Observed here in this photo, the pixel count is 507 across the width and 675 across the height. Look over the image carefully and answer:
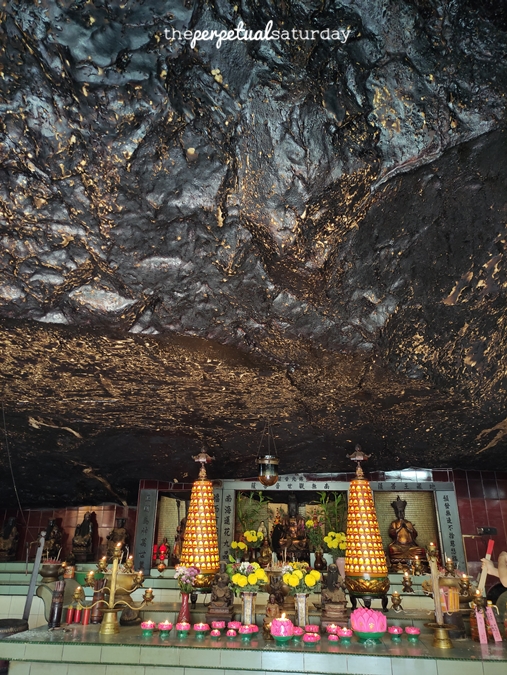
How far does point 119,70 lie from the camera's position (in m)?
2.39

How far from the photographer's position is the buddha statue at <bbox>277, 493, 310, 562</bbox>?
9.17 metres

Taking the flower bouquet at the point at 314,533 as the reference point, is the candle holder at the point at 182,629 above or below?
below

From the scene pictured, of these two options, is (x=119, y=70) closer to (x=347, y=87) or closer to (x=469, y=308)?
(x=347, y=87)

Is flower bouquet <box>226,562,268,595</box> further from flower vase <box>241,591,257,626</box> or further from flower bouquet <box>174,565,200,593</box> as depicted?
flower bouquet <box>174,565,200,593</box>

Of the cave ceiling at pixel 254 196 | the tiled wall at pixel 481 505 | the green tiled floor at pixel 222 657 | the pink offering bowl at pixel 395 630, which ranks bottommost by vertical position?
the green tiled floor at pixel 222 657

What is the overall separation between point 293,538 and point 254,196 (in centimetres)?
817

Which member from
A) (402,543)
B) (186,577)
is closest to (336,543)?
(402,543)

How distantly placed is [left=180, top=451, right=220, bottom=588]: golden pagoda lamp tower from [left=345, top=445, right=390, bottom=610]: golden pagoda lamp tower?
5.98 ft

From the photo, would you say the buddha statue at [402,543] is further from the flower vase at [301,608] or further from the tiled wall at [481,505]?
the flower vase at [301,608]

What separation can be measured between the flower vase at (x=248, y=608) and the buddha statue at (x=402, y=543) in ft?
13.6

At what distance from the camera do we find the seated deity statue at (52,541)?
984 cm

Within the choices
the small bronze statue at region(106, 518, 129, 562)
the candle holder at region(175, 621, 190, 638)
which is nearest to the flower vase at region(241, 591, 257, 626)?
the candle holder at region(175, 621, 190, 638)

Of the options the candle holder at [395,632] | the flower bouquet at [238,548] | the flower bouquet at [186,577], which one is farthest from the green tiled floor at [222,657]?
the flower bouquet at [238,548]

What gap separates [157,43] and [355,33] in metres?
1.01
